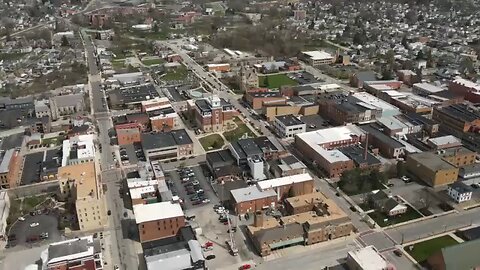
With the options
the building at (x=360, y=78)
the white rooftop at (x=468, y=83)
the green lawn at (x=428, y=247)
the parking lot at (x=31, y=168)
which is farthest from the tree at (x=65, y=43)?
the green lawn at (x=428, y=247)

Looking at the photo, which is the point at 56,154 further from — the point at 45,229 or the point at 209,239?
the point at 209,239

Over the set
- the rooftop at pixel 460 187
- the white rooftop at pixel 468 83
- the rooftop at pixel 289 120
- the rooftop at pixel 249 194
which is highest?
the white rooftop at pixel 468 83

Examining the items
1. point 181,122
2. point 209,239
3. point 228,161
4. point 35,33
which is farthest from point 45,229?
point 35,33

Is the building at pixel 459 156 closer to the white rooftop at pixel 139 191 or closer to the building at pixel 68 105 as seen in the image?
the white rooftop at pixel 139 191

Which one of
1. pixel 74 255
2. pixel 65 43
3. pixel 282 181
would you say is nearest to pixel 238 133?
pixel 282 181

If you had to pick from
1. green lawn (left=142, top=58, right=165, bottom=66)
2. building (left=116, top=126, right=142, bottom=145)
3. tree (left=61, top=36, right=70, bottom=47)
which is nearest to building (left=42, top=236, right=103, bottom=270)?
building (left=116, top=126, right=142, bottom=145)

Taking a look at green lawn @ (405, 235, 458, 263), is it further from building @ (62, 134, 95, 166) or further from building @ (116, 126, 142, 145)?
building @ (116, 126, 142, 145)
